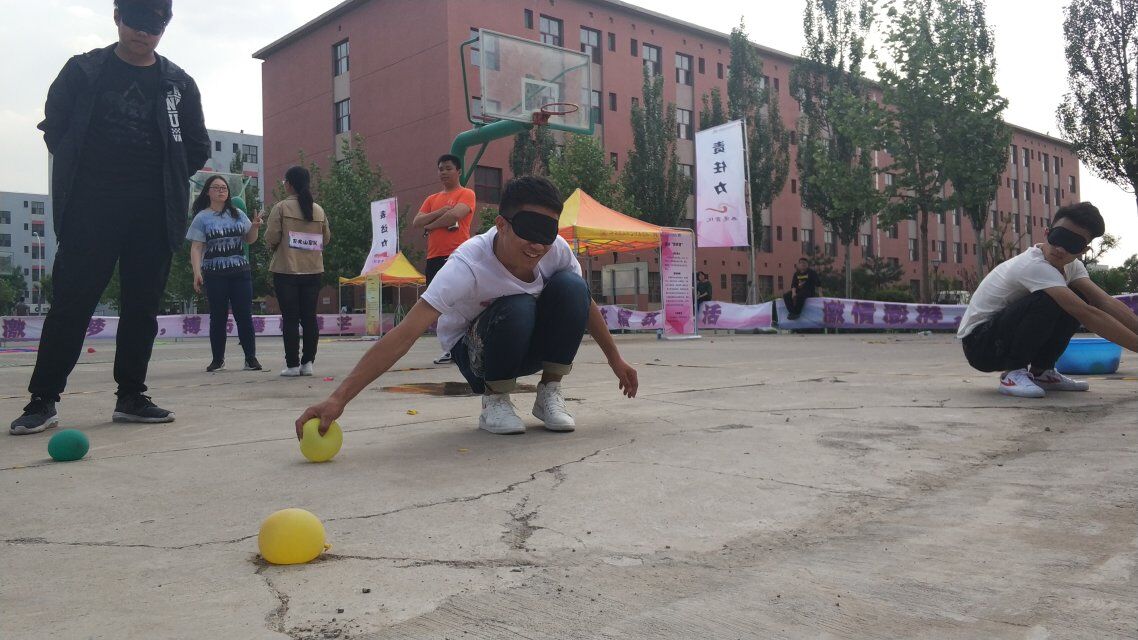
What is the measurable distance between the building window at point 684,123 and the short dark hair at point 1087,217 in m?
36.8

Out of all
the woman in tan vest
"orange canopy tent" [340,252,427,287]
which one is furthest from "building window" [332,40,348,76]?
the woman in tan vest

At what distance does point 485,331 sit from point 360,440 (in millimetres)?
678

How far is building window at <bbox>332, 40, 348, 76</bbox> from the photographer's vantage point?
1479 inches

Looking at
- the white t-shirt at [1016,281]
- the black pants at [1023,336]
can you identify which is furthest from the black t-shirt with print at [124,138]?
the black pants at [1023,336]

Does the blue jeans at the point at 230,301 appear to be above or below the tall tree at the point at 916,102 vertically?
below

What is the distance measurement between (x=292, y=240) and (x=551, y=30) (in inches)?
1235

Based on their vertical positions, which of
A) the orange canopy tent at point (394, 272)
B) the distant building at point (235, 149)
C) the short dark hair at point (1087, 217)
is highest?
the distant building at point (235, 149)

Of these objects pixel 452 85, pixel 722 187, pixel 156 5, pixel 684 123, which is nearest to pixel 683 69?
pixel 684 123

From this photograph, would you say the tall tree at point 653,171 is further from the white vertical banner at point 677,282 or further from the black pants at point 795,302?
the white vertical banner at point 677,282

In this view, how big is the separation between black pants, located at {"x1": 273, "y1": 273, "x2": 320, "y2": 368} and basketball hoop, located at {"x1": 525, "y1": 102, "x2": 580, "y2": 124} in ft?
25.9

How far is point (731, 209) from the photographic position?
57.8 feet

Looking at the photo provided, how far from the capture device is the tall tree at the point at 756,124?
34719mm

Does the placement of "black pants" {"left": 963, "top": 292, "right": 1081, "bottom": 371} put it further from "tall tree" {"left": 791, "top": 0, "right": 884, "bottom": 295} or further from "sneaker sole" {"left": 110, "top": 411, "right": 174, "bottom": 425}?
"tall tree" {"left": 791, "top": 0, "right": 884, "bottom": 295}

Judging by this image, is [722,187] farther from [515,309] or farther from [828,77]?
[828,77]
